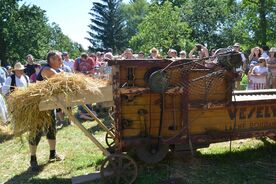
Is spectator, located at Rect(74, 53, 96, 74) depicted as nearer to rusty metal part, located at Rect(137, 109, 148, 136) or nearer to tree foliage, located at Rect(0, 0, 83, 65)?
rusty metal part, located at Rect(137, 109, 148, 136)

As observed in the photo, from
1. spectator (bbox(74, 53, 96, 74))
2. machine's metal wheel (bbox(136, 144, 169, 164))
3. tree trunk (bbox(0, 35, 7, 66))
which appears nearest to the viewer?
machine's metal wheel (bbox(136, 144, 169, 164))

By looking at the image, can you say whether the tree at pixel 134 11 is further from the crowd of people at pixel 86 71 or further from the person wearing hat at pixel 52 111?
the person wearing hat at pixel 52 111

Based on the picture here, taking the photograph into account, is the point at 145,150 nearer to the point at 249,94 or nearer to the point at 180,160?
the point at 180,160

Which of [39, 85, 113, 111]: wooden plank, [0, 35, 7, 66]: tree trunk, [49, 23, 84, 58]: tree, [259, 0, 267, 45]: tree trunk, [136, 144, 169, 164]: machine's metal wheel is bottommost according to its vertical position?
[136, 144, 169, 164]: machine's metal wheel

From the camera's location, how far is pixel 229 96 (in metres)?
5.51

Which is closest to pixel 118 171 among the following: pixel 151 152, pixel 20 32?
pixel 151 152

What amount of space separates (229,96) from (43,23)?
37594 mm

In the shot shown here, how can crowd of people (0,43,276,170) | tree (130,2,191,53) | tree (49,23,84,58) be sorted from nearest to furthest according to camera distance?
crowd of people (0,43,276,170), tree (130,2,191,53), tree (49,23,84,58)

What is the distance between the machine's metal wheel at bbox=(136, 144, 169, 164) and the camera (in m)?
5.45

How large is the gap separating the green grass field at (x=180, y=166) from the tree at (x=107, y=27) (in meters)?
47.7

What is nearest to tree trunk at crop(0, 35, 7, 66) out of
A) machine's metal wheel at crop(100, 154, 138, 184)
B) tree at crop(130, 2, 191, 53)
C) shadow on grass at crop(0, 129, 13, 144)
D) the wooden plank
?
tree at crop(130, 2, 191, 53)

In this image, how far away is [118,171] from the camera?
16.8 ft

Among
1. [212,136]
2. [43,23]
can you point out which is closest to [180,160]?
[212,136]

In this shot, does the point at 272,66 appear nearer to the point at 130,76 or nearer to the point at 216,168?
the point at 216,168
